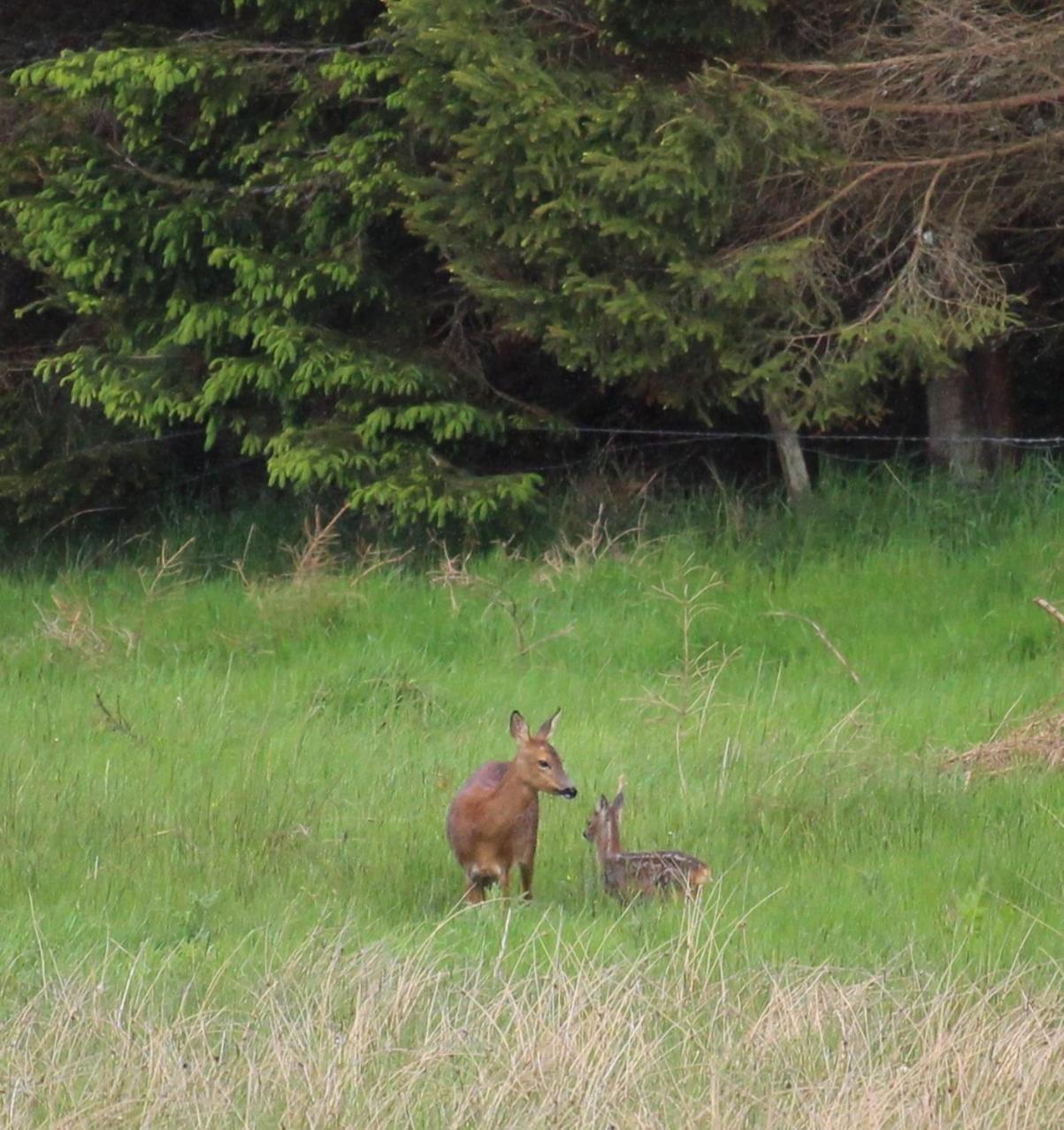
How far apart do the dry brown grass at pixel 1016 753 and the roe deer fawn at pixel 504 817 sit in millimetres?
2489

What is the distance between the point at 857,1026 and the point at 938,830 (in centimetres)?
261

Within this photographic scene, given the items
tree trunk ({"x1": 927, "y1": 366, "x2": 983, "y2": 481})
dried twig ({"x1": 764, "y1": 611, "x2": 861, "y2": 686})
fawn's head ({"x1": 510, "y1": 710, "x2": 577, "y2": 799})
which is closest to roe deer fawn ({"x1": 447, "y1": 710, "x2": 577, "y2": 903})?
fawn's head ({"x1": 510, "y1": 710, "x2": 577, "y2": 799})

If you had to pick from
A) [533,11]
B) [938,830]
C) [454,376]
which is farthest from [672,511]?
[938,830]

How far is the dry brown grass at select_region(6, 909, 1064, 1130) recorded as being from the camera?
538 centimetres

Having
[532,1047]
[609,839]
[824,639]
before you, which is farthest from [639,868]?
[824,639]

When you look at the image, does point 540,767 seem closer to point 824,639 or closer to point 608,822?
point 608,822

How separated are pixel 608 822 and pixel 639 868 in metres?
0.26

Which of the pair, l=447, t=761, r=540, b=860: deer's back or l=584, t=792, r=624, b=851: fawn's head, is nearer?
l=447, t=761, r=540, b=860: deer's back

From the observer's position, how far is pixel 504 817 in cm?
750

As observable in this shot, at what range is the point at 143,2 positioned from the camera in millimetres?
17562

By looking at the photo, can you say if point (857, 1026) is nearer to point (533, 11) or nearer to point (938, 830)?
point (938, 830)

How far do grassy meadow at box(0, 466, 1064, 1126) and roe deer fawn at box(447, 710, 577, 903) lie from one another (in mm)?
202

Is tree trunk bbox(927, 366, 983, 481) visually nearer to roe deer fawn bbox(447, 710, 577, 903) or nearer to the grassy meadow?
the grassy meadow

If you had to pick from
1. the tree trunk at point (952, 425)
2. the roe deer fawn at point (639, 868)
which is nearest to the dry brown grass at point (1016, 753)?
the roe deer fawn at point (639, 868)
